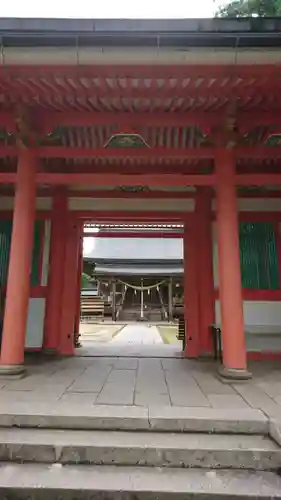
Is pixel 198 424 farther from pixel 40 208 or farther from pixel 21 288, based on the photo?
pixel 40 208

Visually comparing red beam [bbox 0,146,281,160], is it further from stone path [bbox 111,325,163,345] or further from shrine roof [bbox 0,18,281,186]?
stone path [bbox 111,325,163,345]

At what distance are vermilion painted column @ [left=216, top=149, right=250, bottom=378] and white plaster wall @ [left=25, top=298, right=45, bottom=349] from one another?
3366 millimetres

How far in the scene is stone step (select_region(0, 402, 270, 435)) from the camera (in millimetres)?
2379

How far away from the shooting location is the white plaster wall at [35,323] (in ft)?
18.3

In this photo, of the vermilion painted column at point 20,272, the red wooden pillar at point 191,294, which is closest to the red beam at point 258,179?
the red wooden pillar at point 191,294

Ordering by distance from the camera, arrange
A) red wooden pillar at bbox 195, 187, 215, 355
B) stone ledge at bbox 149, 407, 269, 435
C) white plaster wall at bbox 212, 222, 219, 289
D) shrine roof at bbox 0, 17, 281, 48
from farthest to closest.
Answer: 1. white plaster wall at bbox 212, 222, 219, 289
2. red wooden pillar at bbox 195, 187, 215, 355
3. shrine roof at bbox 0, 17, 281, 48
4. stone ledge at bbox 149, 407, 269, 435

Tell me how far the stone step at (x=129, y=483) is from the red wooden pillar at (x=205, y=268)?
11.4 ft

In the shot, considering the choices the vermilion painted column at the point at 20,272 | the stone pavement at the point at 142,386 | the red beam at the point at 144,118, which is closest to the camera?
the stone pavement at the point at 142,386

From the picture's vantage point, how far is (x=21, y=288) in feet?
12.9

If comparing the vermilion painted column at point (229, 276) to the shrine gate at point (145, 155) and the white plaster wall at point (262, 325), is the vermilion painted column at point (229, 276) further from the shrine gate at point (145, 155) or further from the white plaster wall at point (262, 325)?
the white plaster wall at point (262, 325)

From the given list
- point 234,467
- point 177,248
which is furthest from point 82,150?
point 177,248

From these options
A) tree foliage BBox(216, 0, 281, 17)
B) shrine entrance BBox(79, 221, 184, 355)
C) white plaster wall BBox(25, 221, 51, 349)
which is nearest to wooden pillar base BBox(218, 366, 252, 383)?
white plaster wall BBox(25, 221, 51, 349)

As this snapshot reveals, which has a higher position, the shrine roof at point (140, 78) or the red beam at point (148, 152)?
the shrine roof at point (140, 78)

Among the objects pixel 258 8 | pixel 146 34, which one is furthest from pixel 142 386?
pixel 258 8
